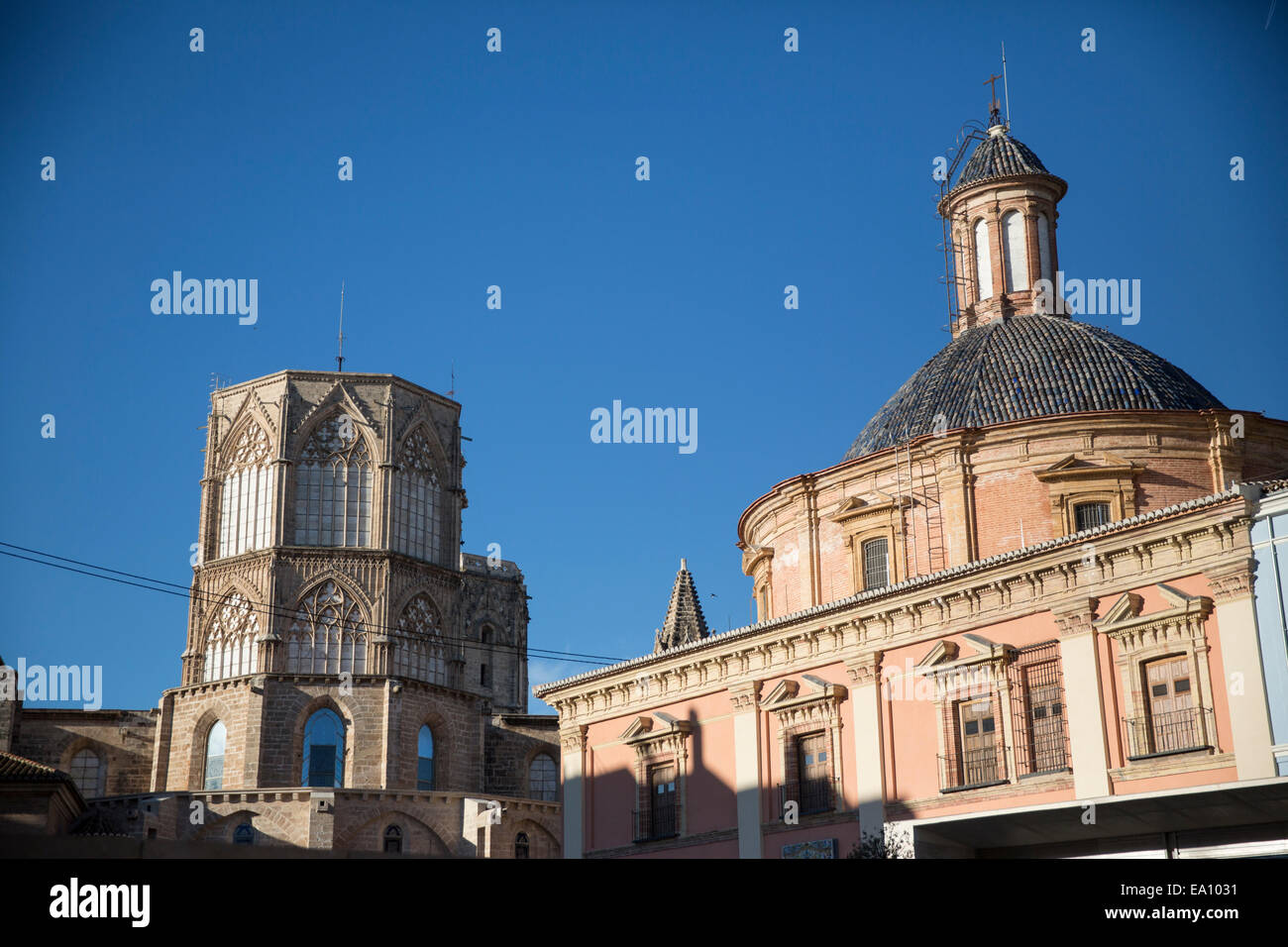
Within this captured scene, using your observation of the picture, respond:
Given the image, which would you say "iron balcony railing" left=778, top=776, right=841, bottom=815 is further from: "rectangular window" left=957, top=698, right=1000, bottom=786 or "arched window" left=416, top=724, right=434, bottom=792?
"arched window" left=416, top=724, right=434, bottom=792

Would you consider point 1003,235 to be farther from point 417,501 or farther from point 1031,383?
point 417,501

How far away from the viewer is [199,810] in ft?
144

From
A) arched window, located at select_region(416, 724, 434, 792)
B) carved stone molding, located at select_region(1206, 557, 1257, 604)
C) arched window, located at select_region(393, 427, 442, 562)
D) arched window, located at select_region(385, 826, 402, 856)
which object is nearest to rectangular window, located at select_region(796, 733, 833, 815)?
carved stone molding, located at select_region(1206, 557, 1257, 604)

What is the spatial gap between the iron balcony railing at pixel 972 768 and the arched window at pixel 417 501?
25126mm

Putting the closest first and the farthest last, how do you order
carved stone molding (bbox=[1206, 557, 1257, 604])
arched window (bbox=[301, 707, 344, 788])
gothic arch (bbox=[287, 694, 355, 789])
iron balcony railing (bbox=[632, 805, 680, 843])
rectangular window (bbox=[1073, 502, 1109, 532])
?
carved stone molding (bbox=[1206, 557, 1257, 604]), rectangular window (bbox=[1073, 502, 1109, 532]), iron balcony railing (bbox=[632, 805, 680, 843]), gothic arch (bbox=[287, 694, 355, 789]), arched window (bbox=[301, 707, 344, 788])

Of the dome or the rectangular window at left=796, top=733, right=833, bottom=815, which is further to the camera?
the dome

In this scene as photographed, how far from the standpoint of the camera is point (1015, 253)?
40625mm

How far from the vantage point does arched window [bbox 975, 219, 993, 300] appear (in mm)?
40469

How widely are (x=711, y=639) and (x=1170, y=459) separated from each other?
34.0 feet

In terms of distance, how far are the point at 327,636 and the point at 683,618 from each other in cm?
1178

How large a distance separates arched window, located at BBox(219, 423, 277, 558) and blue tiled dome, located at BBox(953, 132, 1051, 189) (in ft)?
75.7

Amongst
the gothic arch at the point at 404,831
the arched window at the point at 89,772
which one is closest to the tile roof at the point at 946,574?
the gothic arch at the point at 404,831
